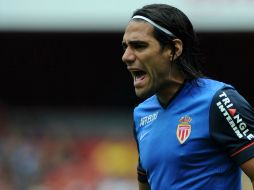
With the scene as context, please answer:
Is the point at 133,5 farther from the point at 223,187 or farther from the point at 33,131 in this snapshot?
the point at 223,187

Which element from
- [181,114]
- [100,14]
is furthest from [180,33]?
[100,14]

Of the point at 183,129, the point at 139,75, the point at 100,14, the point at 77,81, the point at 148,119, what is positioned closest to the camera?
the point at 183,129

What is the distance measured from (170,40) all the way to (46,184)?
648 centimetres

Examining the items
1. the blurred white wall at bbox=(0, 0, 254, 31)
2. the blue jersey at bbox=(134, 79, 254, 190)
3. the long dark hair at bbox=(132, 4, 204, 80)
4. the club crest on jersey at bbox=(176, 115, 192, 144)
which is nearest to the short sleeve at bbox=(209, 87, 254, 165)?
the blue jersey at bbox=(134, 79, 254, 190)

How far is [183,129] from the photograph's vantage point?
3.54 metres

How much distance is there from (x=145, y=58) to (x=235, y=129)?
53 centimetres

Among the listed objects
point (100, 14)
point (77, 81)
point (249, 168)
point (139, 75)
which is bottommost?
point (77, 81)

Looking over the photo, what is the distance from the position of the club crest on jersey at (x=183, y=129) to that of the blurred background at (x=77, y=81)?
18.5ft

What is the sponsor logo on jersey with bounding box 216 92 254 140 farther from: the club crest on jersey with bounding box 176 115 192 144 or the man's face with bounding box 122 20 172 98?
the man's face with bounding box 122 20 172 98

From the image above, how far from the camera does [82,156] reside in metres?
10.3

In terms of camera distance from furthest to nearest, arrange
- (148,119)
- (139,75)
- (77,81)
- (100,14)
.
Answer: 1. (77,81)
2. (100,14)
3. (148,119)
4. (139,75)

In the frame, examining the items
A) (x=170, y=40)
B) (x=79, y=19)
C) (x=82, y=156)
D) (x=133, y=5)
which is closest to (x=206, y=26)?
(x=133, y=5)

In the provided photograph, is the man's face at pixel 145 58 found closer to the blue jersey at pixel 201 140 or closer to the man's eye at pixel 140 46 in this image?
the man's eye at pixel 140 46

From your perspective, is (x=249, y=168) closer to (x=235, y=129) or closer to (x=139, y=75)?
(x=235, y=129)
